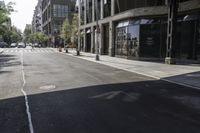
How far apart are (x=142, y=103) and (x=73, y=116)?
8.81ft

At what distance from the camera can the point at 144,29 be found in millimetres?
26766

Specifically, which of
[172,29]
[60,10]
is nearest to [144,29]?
[172,29]

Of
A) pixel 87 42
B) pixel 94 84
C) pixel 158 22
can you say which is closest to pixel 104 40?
pixel 87 42

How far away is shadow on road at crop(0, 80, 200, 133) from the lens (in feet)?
21.6

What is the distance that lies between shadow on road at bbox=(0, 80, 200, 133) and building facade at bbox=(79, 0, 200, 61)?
1263cm

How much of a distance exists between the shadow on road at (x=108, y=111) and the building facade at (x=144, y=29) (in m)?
12.6

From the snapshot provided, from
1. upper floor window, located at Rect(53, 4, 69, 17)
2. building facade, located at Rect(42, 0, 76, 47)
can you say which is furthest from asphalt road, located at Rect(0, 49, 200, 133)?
upper floor window, located at Rect(53, 4, 69, 17)

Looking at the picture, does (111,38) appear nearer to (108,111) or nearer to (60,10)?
(108,111)

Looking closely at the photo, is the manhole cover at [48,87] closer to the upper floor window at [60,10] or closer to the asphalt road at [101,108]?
the asphalt road at [101,108]

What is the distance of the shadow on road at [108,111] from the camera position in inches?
259

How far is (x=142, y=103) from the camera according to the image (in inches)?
356

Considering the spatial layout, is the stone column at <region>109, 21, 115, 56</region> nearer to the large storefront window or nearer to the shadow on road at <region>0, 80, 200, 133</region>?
the large storefront window

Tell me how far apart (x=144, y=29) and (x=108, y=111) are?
783 inches

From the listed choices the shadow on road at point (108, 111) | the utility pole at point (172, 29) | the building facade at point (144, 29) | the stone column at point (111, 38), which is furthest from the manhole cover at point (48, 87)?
the stone column at point (111, 38)
